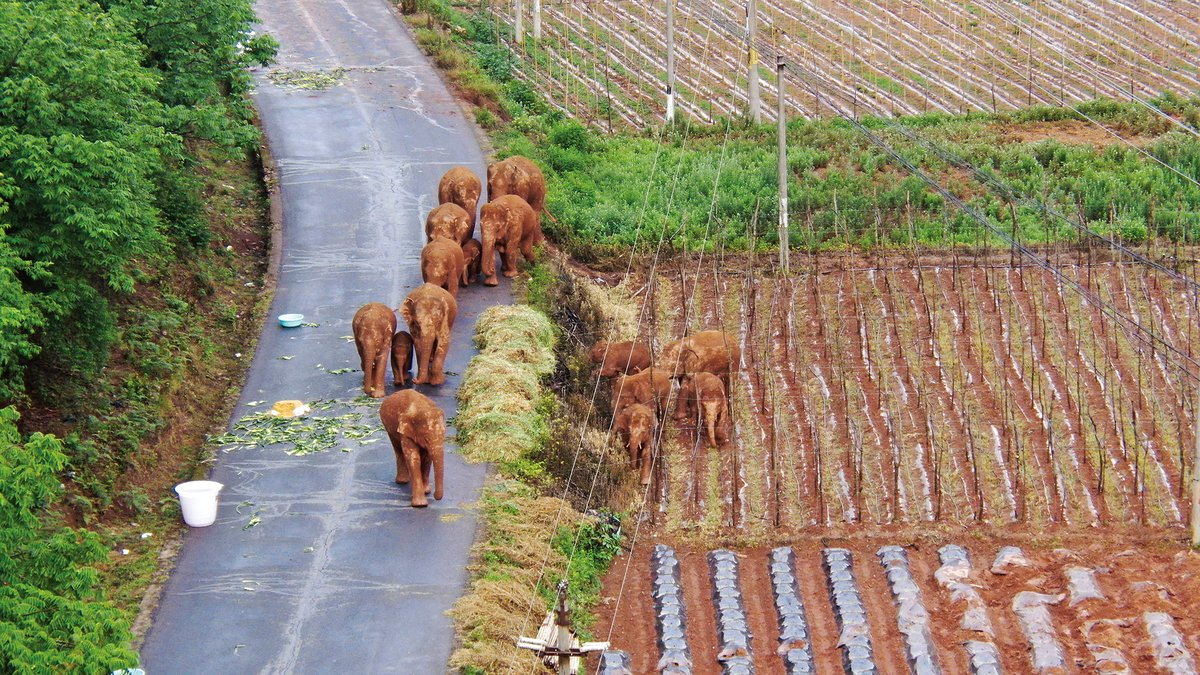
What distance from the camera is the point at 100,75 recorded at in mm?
20266

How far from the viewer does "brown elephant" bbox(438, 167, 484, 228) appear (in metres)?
28.8

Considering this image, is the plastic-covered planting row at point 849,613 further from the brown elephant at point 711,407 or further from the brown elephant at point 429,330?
the brown elephant at point 429,330

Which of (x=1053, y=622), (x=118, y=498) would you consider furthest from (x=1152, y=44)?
(x=118, y=498)

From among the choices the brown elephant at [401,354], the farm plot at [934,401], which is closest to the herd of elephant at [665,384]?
the farm plot at [934,401]

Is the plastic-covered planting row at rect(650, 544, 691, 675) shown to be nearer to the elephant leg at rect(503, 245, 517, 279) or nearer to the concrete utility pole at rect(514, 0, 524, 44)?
the elephant leg at rect(503, 245, 517, 279)

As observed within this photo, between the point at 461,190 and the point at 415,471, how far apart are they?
1001cm

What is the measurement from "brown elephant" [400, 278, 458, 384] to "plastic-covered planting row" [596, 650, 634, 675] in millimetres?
7013

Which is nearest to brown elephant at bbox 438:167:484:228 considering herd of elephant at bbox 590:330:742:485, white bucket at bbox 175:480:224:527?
herd of elephant at bbox 590:330:742:485

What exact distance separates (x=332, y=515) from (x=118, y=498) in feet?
8.45

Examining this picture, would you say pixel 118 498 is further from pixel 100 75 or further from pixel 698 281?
pixel 698 281

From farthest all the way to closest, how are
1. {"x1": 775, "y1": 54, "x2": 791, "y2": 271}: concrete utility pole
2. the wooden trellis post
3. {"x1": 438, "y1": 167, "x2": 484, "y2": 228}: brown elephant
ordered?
{"x1": 438, "y1": 167, "x2": 484, "y2": 228}: brown elephant
{"x1": 775, "y1": 54, "x2": 791, "y2": 271}: concrete utility pole
the wooden trellis post

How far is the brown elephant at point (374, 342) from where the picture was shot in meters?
22.5

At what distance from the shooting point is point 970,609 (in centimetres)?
1802

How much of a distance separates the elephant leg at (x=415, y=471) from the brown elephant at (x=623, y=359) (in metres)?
4.62
